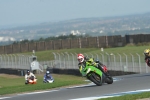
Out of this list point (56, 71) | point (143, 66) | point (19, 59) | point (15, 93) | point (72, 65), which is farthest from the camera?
point (19, 59)

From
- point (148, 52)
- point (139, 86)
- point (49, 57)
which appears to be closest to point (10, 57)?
point (49, 57)

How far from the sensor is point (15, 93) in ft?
66.9

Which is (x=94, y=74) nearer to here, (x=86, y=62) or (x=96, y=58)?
(x=86, y=62)

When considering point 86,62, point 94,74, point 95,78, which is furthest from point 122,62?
point 86,62

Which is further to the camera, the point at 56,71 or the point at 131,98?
the point at 56,71

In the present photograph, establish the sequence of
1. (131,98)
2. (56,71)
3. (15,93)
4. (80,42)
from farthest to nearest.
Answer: (80,42)
(56,71)
(15,93)
(131,98)

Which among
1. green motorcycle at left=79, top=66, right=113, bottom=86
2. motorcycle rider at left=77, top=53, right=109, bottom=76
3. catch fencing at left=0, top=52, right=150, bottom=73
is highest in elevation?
motorcycle rider at left=77, top=53, right=109, bottom=76

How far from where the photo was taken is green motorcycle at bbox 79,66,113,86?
19.7 m

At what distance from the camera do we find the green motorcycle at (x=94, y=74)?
19.7 m

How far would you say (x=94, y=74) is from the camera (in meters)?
20.0

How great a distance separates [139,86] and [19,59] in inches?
1503

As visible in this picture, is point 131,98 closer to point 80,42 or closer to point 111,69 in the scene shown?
point 111,69

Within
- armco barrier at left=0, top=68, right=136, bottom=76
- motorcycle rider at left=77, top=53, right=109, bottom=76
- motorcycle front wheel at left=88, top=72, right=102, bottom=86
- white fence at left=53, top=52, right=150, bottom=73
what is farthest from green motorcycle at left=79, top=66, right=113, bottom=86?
armco barrier at left=0, top=68, right=136, bottom=76

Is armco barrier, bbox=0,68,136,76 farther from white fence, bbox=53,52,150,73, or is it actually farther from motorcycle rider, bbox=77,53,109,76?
motorcycle rider, bbox=77,53,109,76
